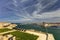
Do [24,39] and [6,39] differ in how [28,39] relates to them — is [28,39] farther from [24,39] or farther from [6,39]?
[6,39]

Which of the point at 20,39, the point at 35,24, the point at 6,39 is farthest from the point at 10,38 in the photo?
the point at 35,24

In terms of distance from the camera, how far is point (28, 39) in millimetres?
35219

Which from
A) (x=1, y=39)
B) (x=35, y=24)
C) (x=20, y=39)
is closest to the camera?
(x=1, y=39)

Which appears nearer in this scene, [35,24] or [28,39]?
[28,39]

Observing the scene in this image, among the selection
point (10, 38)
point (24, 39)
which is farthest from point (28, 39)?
point (10, 38)

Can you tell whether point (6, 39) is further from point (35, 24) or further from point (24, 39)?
point (35, 24)

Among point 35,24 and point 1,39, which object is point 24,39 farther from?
point 35,24

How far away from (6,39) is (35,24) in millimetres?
100787

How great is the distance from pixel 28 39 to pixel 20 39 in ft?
6.41

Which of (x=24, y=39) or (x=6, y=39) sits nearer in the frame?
(x=6, y=39)

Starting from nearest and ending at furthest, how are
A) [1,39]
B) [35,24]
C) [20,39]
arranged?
[1,39], [20,39], [35,24]

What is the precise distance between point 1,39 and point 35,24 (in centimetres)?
10098

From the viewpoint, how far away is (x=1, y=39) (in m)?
22.5

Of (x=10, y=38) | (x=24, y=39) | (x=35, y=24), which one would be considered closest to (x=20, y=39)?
(x=24, y=39)
